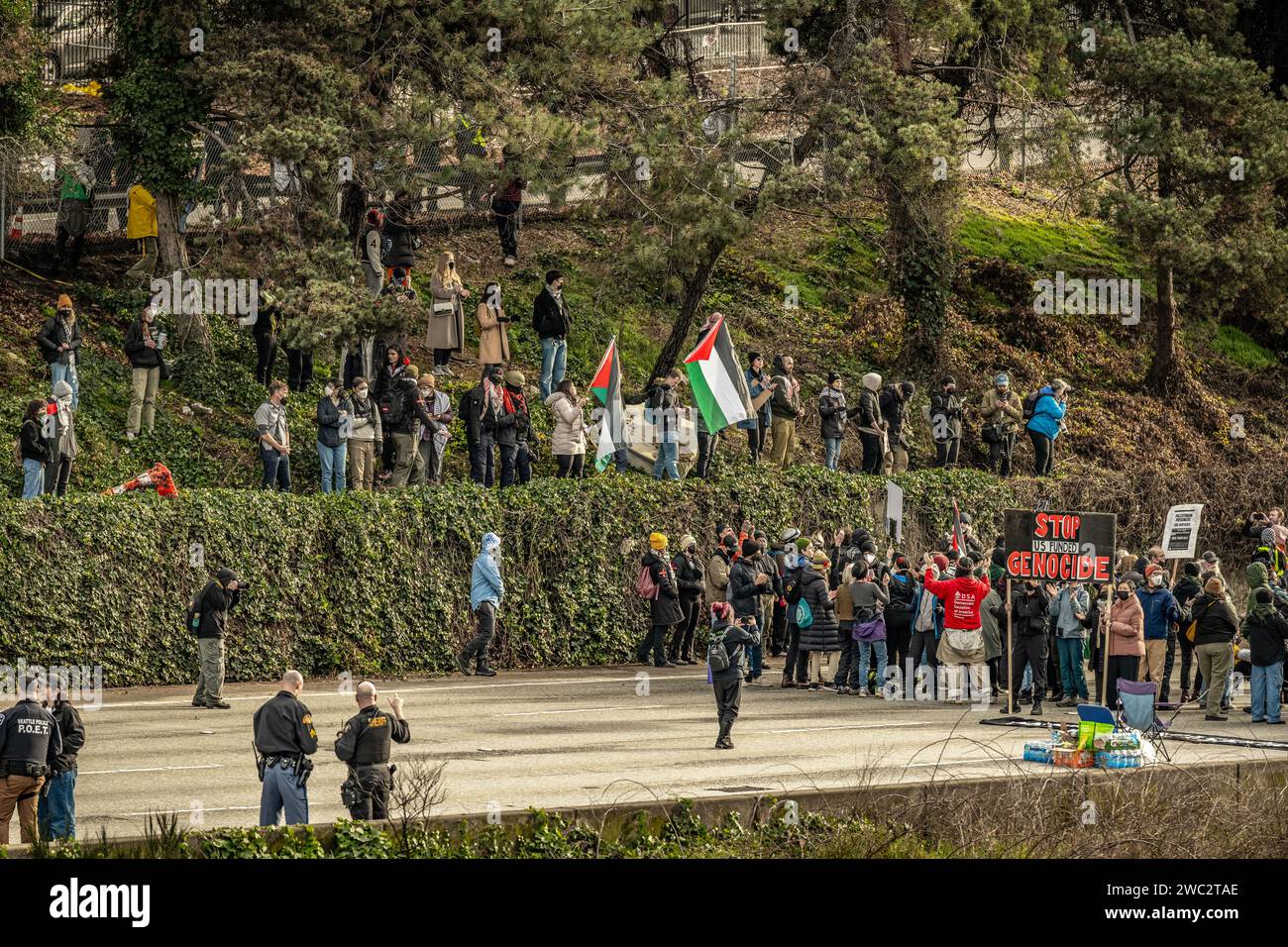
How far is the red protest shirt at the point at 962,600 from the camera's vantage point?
25.3 m

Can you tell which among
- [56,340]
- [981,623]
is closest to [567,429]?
[56,340]

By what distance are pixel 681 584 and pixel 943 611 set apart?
4.70 meters

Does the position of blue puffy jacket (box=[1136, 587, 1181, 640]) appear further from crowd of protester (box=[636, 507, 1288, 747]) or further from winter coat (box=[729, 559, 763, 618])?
winter coat (box=[729, 559, 763, 618])

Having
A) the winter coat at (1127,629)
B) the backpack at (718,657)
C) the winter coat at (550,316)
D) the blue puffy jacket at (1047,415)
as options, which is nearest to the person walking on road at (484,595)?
the backpack at (718,657)

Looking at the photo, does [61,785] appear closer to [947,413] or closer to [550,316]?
[550,316]

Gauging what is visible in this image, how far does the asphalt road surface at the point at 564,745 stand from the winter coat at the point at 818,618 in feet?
2.46

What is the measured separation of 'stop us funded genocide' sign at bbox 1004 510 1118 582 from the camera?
80.6 feet

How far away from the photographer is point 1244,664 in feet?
92.0

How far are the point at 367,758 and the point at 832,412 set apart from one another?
65.8 ft

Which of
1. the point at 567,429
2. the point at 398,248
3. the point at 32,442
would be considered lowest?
the point at 32,442

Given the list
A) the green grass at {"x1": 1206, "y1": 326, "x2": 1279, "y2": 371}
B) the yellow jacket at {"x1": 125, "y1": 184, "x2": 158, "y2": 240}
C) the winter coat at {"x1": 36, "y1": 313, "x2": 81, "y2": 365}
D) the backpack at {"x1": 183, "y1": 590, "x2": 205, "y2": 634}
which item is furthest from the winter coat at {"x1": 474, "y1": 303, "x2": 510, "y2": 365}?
the green grass at {"x1": 1206, "y1": 326, "x2": 1279, "y2": 371}

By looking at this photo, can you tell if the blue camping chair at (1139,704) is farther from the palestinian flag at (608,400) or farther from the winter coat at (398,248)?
the winter coat at (398,248)

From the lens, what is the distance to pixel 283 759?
15.9 m

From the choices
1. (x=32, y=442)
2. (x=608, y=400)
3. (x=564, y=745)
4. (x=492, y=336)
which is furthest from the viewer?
(x=492, y=336)
